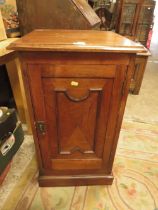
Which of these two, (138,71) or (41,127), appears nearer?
(41,127)

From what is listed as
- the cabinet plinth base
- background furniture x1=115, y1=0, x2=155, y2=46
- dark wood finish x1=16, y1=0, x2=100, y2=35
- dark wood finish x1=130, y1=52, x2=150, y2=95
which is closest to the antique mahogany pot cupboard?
the cabinet plinth base

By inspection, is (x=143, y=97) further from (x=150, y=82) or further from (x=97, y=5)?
(x=97, y=5)

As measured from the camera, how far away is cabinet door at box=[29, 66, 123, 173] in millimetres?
754

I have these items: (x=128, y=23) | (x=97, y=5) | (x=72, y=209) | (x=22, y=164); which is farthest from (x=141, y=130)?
(x=97, y=5)

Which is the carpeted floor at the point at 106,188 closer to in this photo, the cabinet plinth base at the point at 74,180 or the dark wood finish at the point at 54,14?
the cabinet plinth base at the point at 74,180

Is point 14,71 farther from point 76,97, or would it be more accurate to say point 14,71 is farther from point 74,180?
point 74,180

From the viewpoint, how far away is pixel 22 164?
1312 millimetres

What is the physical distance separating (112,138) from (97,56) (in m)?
0.49

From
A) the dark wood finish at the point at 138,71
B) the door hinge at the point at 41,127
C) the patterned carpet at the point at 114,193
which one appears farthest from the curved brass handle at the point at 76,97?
the dark wood finish at the point at 138,71

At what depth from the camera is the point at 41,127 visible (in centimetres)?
88

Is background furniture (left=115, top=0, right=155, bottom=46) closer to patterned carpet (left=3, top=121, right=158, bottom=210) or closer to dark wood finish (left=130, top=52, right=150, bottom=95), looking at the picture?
dark wood finish (left=130, top=52, right=150, bottom=95)

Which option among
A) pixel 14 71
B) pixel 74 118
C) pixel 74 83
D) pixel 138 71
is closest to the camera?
pixel 74 83

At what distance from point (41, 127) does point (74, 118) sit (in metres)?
0.18

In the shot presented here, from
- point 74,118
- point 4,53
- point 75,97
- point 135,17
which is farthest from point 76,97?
point 135,17
